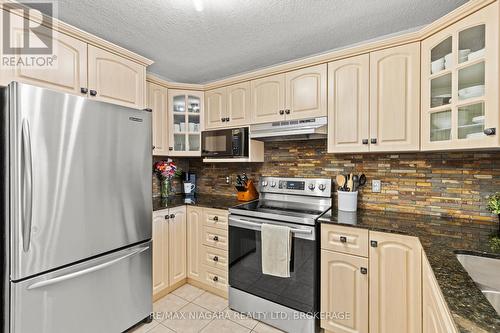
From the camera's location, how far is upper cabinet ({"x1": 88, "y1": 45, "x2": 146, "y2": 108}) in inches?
69.8

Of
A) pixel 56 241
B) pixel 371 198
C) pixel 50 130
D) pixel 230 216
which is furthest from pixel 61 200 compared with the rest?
pixel 371 198

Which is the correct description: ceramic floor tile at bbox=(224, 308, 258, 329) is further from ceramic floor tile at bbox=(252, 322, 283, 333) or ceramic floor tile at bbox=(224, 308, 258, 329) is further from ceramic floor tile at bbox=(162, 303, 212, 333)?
ceramic floor tile at bbox=(162, 303, 212, 333)

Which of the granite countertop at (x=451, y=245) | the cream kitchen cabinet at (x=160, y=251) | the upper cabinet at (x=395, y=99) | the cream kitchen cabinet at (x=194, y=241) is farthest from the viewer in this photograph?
the cream kitchen cabinet at (x=194, y=241)

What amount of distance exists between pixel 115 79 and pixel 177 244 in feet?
5.28

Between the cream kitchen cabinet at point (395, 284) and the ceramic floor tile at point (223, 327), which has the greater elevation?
→ the cream kitchen cabinet at point (395, 284)

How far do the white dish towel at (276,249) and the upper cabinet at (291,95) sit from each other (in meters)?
1.02

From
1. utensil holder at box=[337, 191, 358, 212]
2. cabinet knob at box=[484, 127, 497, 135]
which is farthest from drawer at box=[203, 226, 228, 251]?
cabinet knob at box=[484, 127, 497, 135]

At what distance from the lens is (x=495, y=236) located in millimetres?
1413

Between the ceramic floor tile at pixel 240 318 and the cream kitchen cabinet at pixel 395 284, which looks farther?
the ceramic floor tile at pixel 240 318

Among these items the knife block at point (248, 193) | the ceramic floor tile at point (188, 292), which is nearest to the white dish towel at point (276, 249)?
the knife block at point (248, 193)

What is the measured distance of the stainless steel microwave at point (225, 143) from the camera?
242 centimetres

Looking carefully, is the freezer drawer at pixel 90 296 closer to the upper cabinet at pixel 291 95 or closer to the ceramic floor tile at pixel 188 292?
the ceramic floor tile at pixel 188 292

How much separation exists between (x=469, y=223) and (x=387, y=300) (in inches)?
32.1

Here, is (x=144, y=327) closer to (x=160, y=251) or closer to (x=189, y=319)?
(x=189, y=319)
